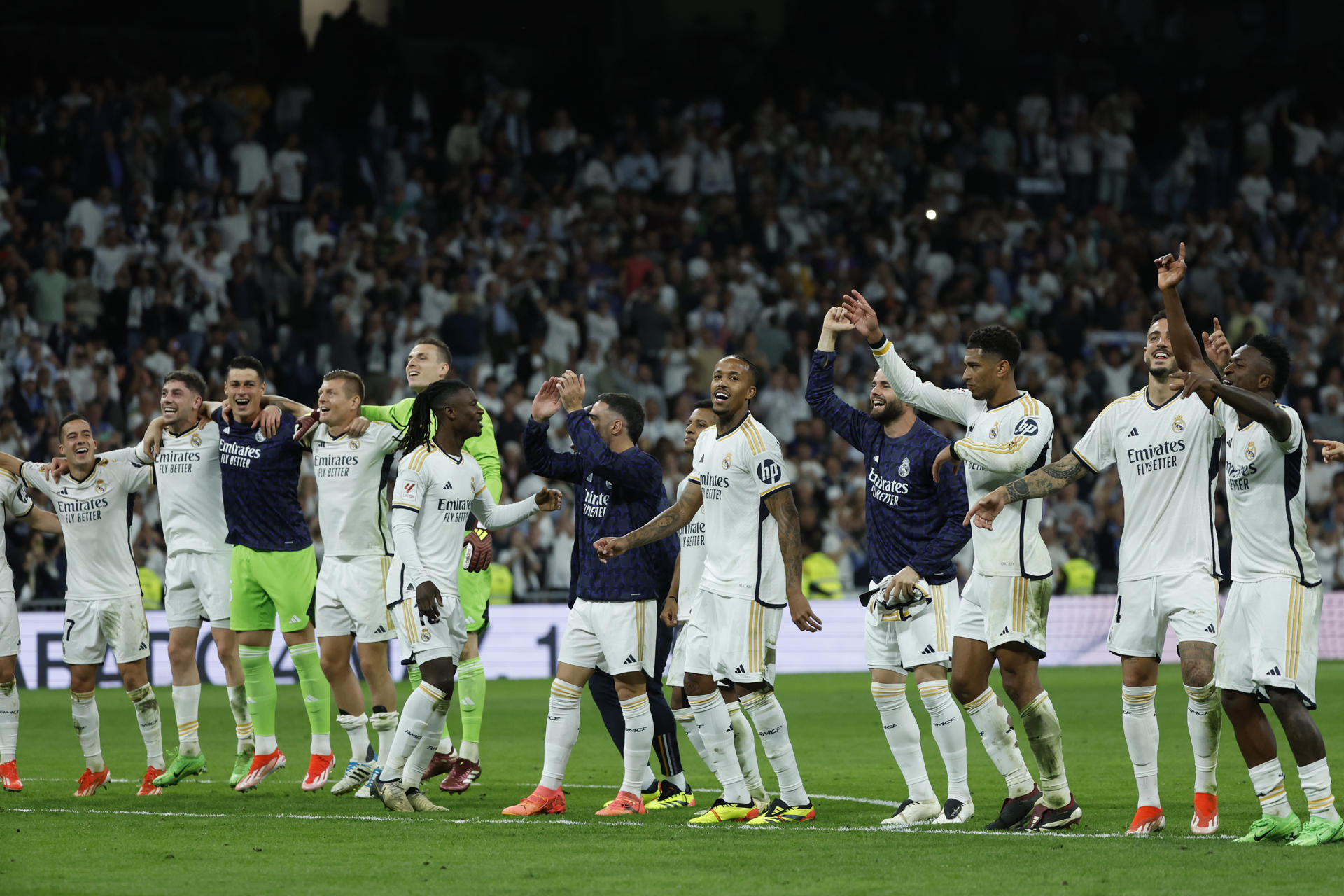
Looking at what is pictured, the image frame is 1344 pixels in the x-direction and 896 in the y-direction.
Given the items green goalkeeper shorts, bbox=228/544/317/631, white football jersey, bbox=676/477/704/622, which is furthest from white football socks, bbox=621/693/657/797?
green goalkeeper shorts, bbox=228/544/317/631

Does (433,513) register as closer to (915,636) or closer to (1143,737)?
(915,636)

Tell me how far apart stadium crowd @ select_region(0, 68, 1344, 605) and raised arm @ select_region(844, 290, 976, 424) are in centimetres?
1252

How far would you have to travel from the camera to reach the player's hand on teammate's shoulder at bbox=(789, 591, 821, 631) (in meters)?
9.35

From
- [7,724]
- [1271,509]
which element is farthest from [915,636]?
[7,724]

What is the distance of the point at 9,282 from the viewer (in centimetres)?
2294

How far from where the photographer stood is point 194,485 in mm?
11766

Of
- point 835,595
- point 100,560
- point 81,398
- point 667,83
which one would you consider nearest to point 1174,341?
point 100,560

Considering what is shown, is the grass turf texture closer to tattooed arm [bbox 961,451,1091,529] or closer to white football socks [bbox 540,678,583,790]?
white football socks [bbox 540,678,583,790]

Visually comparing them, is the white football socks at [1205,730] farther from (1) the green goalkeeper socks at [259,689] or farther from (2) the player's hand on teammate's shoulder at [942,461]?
(1) the green goalkeeper socks at [259,689]

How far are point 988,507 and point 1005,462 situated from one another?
1.66 ft

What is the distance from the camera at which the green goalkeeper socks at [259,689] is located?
37.6ft

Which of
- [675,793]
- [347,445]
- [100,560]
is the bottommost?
[675,793]

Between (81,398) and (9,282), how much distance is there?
7.59 ft

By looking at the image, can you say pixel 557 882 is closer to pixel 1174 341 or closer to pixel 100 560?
pixel 1174 341
